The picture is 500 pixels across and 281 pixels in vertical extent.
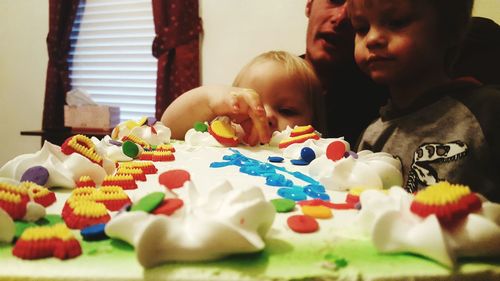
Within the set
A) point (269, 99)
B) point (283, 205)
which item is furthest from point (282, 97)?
point (283, 205)

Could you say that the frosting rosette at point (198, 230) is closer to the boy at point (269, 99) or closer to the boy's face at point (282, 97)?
the boy at point (269, 99)

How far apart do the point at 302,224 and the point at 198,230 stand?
109mm

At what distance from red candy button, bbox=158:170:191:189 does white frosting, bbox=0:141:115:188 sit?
4.8 inches

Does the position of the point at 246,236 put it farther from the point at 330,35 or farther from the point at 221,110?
the point at 330,35

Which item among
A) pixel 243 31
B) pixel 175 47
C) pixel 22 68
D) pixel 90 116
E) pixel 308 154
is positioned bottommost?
pixel 90 116

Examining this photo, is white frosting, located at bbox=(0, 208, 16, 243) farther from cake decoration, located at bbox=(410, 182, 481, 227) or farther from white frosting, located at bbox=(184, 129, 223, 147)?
white frosting, located at bbox=(184, 129, 223, 147)

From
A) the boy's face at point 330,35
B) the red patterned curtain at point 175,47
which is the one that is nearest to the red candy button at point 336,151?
the boy's face at point 330,35

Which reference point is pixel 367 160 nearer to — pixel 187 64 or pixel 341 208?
pixel 341 208

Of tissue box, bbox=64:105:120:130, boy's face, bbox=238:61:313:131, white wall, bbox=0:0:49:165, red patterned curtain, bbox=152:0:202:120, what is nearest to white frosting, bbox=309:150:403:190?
boy's face, bbox=238:61:313:131

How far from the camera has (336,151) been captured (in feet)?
2.17

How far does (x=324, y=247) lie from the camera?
0.32 meters

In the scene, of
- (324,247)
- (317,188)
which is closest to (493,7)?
(317,188)

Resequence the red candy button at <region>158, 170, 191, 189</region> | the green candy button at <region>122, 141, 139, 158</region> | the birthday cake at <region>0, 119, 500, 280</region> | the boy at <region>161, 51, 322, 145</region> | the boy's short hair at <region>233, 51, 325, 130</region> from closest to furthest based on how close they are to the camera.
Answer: the birthday cake at <region>0, 119, 500, 280</region> < the red candy button at <region>158, 170, 191, 189</region> < the green candy button at <region>122, 141, 139, 158</region> < the boy at <region>161, 51, 322, 145</region> < the boy's short hair at <region>233, 51, 325, 130</region>

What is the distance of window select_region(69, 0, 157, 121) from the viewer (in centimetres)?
257
